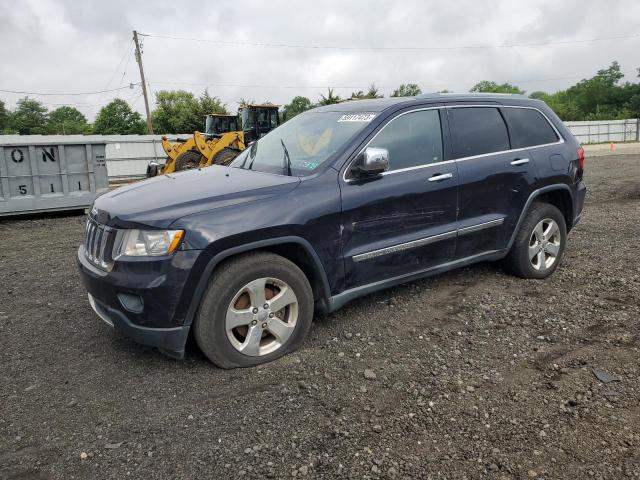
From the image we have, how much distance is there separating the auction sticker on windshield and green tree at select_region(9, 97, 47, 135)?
250ft

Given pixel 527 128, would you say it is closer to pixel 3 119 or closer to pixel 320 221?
pixel 320 221

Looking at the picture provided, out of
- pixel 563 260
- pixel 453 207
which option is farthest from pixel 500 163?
pixel 563 260

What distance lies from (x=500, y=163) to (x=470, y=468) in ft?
9.46

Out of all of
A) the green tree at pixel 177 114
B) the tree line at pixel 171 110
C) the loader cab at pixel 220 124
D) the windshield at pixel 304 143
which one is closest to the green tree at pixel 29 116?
the tree line at pixel 171 110

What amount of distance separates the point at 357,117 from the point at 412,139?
48 cm

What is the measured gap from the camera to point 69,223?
374 inches

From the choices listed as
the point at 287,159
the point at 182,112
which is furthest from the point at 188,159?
the point at 182,112

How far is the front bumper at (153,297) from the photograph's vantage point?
117 inches

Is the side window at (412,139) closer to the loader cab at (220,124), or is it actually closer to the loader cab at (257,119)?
the loader cab at (257,119)

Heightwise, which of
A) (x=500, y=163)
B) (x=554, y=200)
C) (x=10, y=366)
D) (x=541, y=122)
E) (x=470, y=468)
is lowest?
(x=470, y=468)

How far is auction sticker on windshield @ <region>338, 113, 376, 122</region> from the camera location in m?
3.91

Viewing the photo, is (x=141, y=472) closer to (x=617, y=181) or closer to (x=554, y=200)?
Answer: (x=554, y=200)

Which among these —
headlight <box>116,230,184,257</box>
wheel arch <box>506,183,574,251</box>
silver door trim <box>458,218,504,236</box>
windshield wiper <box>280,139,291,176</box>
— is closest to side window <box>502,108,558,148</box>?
wheel arch <box>506,183,574,251</box>

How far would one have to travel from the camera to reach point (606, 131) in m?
47.8
